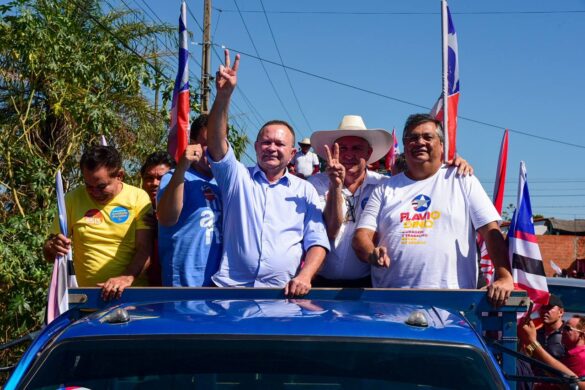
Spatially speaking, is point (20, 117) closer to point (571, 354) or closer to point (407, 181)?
point (407, 181)

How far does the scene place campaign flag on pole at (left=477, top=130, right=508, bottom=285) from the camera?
5770 millimetres

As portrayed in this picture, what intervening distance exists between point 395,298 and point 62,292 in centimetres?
200

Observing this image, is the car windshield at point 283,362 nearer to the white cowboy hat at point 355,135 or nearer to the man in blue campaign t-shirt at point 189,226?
the man in blue campaign t-shirt at point 189,226

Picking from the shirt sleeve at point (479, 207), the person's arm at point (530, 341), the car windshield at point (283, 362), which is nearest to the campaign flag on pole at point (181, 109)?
the shirt sleeve at point (479, 207)

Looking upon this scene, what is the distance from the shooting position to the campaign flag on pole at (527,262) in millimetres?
4633

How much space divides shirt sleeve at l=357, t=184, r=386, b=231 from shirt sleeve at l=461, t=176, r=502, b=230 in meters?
0.51

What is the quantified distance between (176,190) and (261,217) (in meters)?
0.49

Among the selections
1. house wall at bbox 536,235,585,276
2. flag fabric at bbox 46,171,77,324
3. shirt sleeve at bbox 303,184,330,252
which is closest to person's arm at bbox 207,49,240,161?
shirt sleeve at bbox 303,184,330,252

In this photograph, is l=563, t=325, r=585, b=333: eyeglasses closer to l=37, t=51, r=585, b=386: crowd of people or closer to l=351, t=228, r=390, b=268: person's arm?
l=37, t=51, r=585, b=386: crowd of people

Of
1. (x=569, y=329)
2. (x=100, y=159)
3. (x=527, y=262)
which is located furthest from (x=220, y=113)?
(x=569, y=329)

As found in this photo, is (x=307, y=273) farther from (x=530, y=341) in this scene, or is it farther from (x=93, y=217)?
(x=530, y=341)

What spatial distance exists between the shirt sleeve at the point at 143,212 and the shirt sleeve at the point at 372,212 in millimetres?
1356

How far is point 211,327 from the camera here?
2.77 metres

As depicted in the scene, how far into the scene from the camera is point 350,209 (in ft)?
17.4
